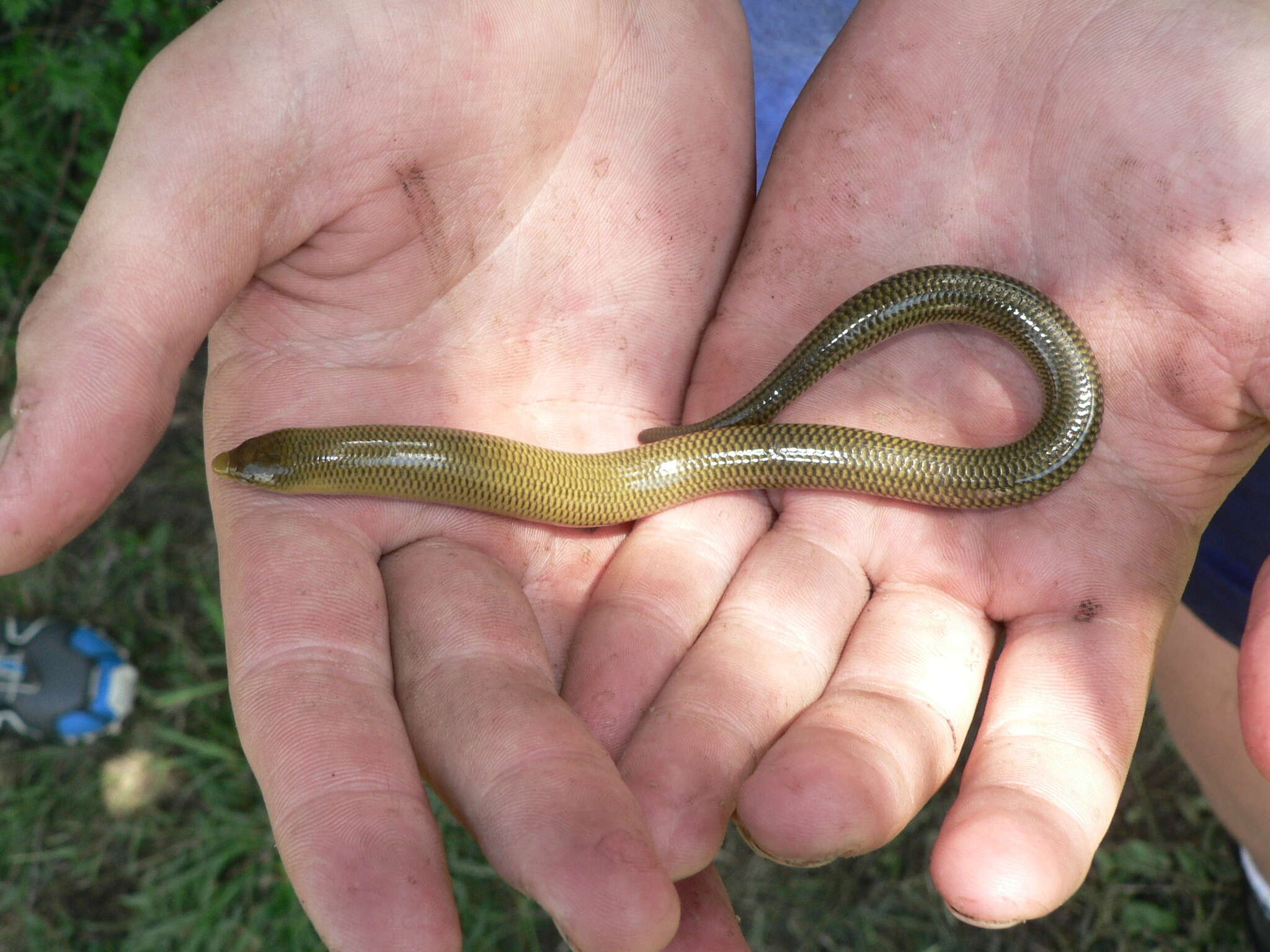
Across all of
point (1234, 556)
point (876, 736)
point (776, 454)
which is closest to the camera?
point (876, 736)

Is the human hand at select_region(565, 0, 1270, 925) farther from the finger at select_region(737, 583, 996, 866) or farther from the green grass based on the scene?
the green grass

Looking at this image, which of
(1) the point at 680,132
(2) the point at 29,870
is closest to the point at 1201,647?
(1) the point at 680,132

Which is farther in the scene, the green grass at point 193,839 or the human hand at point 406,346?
the green grass at point 193,839

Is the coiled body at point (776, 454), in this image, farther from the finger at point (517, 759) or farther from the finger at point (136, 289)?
the finger at point (136, 289)

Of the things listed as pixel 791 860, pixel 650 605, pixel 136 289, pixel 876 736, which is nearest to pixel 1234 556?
pixel 876 736

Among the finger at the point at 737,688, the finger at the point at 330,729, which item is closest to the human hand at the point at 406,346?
the finger at the point at 330,729

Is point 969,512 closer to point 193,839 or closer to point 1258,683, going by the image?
point 1258,683
